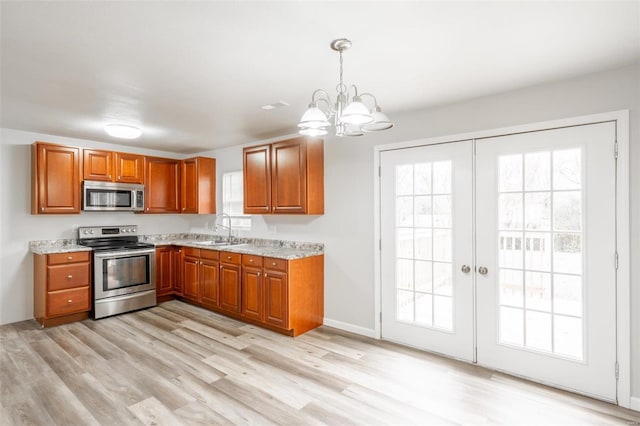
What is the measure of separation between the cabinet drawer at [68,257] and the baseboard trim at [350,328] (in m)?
3.20

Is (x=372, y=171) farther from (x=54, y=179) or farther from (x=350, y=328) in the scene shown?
(x=54, y=179)

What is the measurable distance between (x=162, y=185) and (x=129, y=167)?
1.85 ft

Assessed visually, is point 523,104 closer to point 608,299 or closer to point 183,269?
point 608,299

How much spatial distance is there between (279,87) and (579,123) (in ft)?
7.87

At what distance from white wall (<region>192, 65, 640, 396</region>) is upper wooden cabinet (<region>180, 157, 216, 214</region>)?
108 centimetres

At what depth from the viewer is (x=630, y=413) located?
2.34 metres

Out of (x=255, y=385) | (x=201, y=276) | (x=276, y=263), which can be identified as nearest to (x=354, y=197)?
(x=276, y=263)

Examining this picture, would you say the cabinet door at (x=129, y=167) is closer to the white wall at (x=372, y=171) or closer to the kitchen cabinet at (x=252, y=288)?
the white wall at (x=372, y=171)

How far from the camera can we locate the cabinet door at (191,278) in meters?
4.88

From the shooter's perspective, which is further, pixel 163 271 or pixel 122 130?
pixel 163 271

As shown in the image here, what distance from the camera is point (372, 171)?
372cm

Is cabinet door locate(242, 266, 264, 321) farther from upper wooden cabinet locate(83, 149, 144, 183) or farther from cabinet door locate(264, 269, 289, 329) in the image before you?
upper wooden cabinet locate(83, 149, 144, 183)

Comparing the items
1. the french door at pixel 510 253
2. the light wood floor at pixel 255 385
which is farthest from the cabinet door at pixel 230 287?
the french door at pixel 510 253

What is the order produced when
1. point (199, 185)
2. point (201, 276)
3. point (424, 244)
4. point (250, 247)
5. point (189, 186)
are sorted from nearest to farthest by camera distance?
point (424, 244)
point (250, 247)
point (201, 276)
point (199, 185)
point (189, 186)
